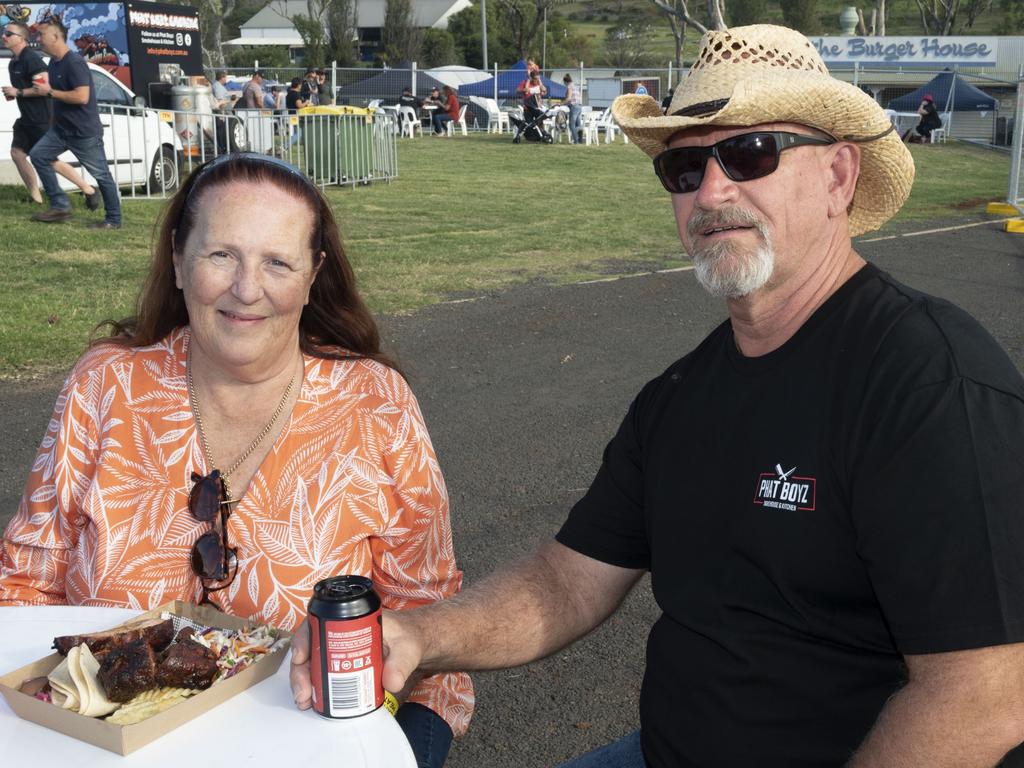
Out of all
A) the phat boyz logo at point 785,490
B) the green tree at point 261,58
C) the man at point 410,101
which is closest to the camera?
the phat boyz logo at point 785,490

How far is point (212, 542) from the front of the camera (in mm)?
2566

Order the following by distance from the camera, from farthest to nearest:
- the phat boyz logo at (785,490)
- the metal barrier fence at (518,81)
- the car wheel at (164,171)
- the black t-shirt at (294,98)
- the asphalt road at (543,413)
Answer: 1. the metal barrier fence at (518,81)
2. the black t-shirt at (294,98)
3. the car wheel at (164,171)
4. the asphalt road at (543,413)
5. the phat boyz logo at (785,490)

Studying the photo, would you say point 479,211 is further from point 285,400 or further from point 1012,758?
point 1012,758

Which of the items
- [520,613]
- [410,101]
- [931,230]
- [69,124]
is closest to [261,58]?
[410,101]

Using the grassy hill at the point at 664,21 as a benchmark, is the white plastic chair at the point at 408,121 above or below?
below

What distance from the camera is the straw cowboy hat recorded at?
2.29m

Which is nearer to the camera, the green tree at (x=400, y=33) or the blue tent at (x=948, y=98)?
the blue tent at (x=948, y=98)

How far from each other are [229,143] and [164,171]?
1225 millimetres

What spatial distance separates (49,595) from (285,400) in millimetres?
729

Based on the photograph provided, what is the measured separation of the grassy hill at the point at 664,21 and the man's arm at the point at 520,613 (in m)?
75.0

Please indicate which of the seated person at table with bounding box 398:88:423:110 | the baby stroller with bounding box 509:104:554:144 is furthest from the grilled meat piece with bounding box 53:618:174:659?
the seated person at table with bounding box 398:88:423:110

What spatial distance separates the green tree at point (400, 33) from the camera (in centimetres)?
6638

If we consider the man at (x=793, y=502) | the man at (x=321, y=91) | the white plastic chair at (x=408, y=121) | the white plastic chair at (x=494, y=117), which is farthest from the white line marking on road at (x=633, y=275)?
the white plastic chair at (x=494, y=117)

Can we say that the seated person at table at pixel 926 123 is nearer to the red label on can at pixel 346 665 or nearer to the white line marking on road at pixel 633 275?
the white line marking on road at pixel 633 275
